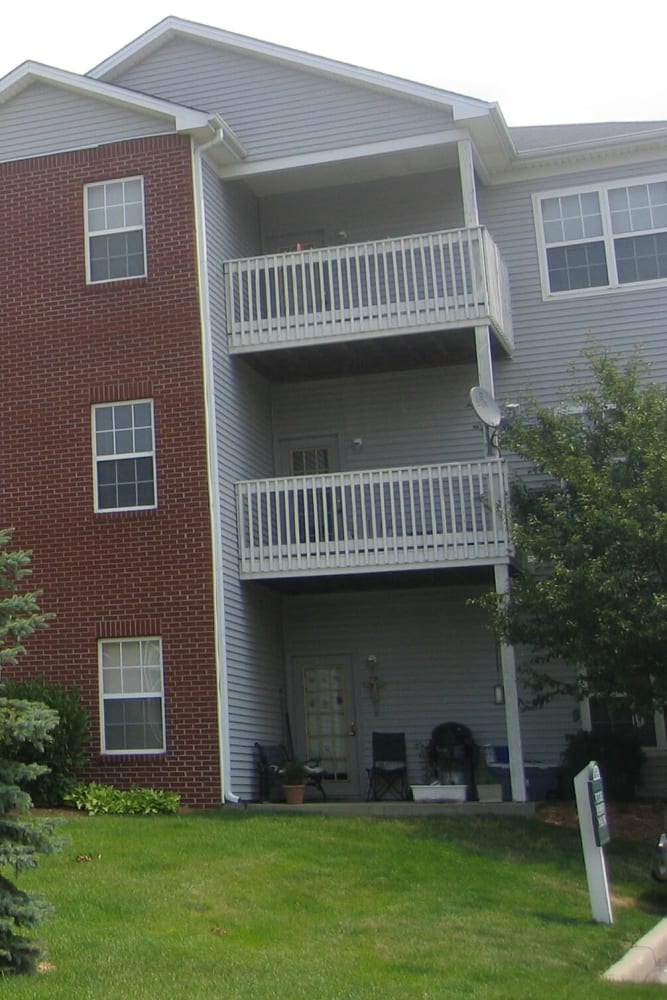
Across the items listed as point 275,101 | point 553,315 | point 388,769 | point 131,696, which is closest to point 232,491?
point 131,696

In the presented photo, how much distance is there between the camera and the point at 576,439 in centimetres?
1539

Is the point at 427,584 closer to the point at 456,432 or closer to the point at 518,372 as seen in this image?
the point at 456,432

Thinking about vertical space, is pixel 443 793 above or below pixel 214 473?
below

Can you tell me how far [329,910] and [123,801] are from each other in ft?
19.2

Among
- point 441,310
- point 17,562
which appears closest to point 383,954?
point 17,562

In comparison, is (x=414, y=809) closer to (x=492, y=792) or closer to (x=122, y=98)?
(x=492, y=792)

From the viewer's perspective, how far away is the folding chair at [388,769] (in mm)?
18047

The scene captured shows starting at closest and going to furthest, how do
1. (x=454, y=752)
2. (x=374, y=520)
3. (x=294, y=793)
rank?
(x=294, y=793), (x=374, y=520), (x=454, y=752)

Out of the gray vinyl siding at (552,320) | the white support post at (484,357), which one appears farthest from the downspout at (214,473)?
the gray vinyl siding at (552,320)

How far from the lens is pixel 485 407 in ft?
54.4

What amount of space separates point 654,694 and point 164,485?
276 inches

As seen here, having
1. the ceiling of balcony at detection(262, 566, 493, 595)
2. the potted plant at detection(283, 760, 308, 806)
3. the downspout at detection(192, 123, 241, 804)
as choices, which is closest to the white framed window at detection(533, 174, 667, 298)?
the ceiling of balcony at detection(262, 566, 493, 595)

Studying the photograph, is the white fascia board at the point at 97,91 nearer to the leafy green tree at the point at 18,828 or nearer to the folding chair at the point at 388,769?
the folding chair at the point at 388,769

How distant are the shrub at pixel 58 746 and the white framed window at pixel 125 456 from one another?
106 inches
